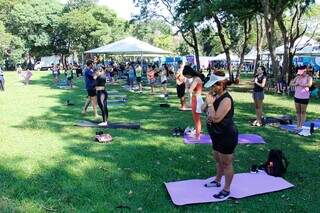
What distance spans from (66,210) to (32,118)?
758cm

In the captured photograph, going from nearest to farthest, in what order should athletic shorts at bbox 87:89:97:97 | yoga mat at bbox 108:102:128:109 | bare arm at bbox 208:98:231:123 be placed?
bare arm at bbox 208:98:231:123, athletic shorts at bbox 87:89:97:97, yoga mat at bbox 108:102:128:109

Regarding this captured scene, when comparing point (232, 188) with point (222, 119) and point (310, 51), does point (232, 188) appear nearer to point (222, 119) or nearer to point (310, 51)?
point (222, 119)

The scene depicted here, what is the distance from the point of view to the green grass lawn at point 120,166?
5594 mm

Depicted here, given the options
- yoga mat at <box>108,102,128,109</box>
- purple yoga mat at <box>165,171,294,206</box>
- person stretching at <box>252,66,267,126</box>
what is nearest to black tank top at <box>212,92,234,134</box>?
purple yoga mat at <box>165,171,294,206</box>

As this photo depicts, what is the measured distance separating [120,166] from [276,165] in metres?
2.69

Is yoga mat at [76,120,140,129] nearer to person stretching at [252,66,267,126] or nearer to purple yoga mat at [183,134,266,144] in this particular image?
purple yoga mat at [183,134,266,144]

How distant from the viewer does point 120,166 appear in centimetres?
729

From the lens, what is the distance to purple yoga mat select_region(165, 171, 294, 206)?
5.75 m

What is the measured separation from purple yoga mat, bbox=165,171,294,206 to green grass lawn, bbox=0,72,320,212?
12 centimetres

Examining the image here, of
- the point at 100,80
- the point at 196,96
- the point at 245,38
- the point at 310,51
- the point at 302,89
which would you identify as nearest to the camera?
the point at 196,96

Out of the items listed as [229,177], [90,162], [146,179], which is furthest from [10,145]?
[229,177]

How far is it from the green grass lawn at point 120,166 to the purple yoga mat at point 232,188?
123 millimetres

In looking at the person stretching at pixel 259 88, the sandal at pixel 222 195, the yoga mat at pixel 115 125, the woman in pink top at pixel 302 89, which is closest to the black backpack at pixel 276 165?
the sandal at pixel 222 195

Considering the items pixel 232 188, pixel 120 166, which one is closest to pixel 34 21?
pixel 120 166
